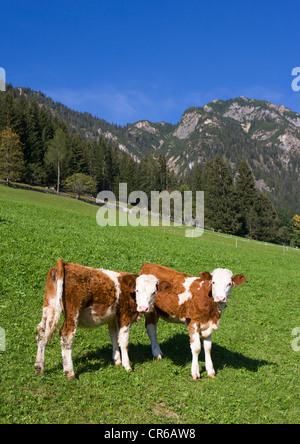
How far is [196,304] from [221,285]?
2.78ft

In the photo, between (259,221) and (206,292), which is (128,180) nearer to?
(259,221)

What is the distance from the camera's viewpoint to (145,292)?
659 centimetres

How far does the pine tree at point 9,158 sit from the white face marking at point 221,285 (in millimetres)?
59960

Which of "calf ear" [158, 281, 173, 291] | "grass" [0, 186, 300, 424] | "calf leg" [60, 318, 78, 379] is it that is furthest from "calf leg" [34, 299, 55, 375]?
"calf ear" [158, 281, 173, 291]

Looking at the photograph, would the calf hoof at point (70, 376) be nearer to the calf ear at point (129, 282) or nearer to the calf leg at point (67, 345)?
the calf leg at point (67, 345)

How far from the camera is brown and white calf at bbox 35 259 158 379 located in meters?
6.09

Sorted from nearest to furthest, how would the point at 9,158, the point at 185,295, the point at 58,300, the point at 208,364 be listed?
the point at 58,300, the point at 208,364, the point at 185,295, the point at 9,158

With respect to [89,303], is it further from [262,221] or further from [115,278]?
[262,221]

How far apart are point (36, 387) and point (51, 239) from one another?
40.6ft

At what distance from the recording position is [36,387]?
5.70 meters

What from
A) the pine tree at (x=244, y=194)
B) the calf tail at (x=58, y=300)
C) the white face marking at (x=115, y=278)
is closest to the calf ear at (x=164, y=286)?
the white face marking at (x=115, y=278)

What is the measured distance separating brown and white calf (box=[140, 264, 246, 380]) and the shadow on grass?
48 centimetres

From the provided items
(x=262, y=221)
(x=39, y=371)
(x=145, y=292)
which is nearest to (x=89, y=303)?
(x=145, y=292)

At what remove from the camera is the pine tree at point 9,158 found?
2325 inches
